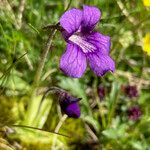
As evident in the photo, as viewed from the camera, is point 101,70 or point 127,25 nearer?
point 101,70

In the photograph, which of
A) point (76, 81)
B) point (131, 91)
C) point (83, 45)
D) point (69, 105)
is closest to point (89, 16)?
point (83, 45)

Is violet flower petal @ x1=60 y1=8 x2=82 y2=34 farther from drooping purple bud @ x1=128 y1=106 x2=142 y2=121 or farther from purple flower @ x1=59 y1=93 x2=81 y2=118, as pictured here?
drooping purple bud @ x1=128 y1=106 x2=142 y2=121

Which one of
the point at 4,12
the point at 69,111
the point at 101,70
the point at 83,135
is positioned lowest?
the point at 83,135

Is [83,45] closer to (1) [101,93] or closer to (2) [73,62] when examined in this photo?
(2) [73,62]

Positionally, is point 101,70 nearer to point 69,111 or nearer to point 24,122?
point 69,111

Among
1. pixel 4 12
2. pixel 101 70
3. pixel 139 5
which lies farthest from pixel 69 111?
pixel 139 5

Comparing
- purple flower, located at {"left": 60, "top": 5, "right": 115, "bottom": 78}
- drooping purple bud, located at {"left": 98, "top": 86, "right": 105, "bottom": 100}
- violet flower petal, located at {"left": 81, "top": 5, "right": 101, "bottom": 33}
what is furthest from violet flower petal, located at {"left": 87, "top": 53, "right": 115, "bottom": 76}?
drooping purple bud, located at {"left": 98, "top": 86, "right": 105, "bottom": 100}

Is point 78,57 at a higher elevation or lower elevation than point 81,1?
lower
